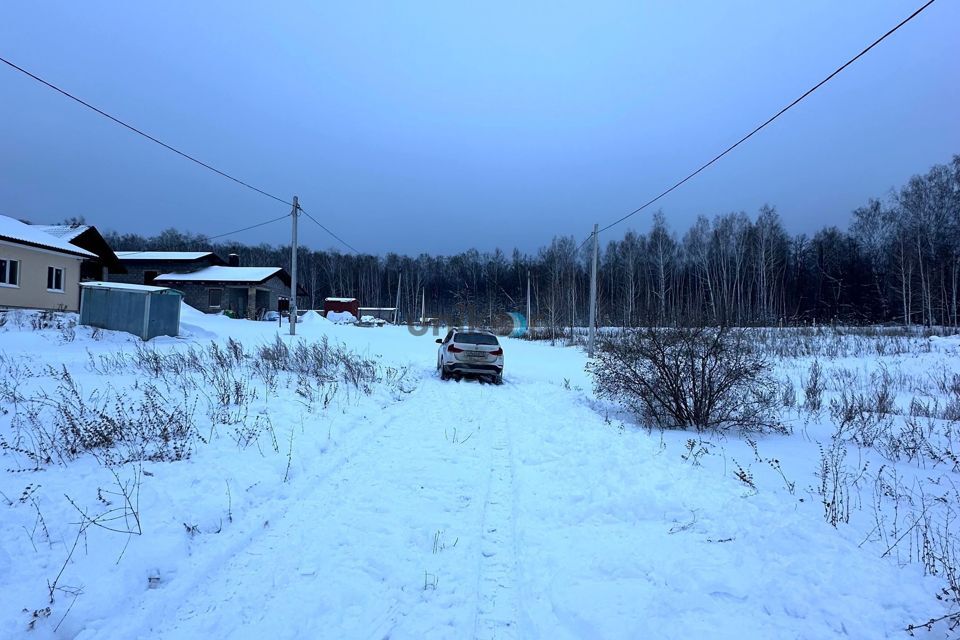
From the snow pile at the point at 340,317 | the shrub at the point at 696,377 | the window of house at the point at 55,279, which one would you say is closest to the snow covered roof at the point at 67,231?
the window of house at the point at 55,279

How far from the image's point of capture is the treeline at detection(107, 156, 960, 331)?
131 feet

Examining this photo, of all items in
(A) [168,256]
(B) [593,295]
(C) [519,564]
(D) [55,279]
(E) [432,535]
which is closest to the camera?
(C) [519,564]

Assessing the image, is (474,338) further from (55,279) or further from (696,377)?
(55,279)

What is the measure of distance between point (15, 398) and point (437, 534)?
6695mm

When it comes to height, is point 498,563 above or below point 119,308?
below

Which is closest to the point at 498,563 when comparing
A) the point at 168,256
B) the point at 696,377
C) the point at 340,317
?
the point at 696,377

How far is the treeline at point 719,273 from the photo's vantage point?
39969mm

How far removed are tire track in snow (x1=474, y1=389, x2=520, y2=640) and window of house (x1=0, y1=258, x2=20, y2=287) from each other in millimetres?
27558

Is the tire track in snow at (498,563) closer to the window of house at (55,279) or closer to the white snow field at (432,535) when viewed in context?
the white snow field at (432,535)

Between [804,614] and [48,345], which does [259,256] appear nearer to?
[48,345]

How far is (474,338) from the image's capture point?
14312 mm

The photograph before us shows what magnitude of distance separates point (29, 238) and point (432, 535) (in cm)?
2874

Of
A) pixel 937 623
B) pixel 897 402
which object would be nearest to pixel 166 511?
pixel 937 623

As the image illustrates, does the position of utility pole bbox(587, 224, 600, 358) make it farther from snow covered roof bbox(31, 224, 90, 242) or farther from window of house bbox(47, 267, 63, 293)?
snow covered roof bbox(31, 224, 90, 242)
